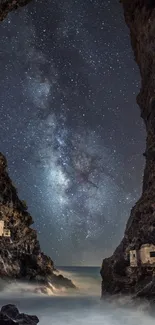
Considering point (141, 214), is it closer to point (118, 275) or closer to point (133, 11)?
point (118, 275)

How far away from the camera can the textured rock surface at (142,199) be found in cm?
2220

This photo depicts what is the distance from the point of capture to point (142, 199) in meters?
25.5

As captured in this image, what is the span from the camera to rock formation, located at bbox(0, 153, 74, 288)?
1286 inches

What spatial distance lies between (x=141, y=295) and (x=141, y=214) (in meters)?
6.95

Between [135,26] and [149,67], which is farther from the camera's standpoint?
[135,26]

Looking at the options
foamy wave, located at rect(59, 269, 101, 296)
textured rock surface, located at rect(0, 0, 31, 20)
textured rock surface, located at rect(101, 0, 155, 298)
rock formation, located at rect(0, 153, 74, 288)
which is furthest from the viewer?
foamy wave, located at rect(59, 269, 101, 296)

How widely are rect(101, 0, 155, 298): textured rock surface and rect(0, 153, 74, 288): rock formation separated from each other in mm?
11531

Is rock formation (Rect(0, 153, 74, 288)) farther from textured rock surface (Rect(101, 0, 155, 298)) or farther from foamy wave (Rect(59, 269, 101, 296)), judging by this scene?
textured rock surface (Rect(101, 0, 155, 298))

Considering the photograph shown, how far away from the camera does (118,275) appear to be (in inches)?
940

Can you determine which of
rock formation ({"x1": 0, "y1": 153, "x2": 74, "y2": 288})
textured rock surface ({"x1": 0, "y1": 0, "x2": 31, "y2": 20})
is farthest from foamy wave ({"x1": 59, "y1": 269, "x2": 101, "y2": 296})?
textured rock surface ({"x1": 0, "y1": 0, "x2": 31, "y2": 20})

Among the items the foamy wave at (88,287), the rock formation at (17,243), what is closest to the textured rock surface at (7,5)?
the rock formation at (17,243)

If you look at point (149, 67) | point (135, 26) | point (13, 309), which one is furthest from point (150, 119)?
point (13, 309)

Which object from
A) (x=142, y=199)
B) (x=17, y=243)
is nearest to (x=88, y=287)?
(x=17, y=243)

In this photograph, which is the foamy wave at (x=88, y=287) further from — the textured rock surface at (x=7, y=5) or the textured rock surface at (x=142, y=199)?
the textured rock surface at (x=7, y=5)
